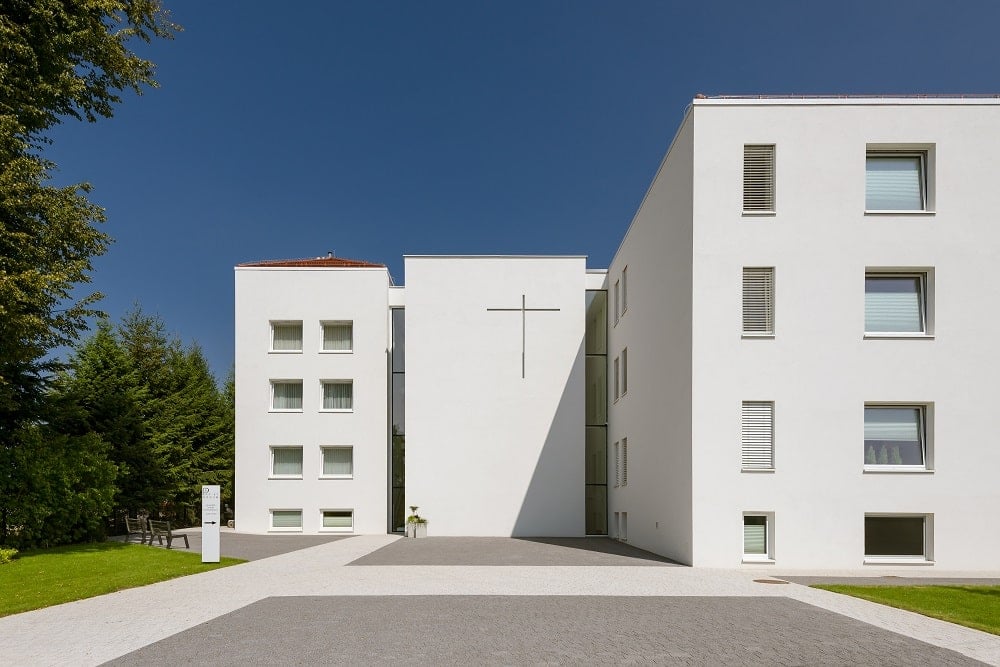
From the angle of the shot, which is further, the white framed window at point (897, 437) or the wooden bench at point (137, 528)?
the wooden bench at point (137, 528)

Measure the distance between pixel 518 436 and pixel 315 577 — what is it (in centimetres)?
1297

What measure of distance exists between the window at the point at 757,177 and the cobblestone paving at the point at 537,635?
8682mm

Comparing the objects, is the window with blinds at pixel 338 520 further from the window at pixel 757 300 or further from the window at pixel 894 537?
Answer: the window at pixel 894 537

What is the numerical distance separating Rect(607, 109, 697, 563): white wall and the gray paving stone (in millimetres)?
916

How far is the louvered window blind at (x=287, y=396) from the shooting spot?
28.1 meters

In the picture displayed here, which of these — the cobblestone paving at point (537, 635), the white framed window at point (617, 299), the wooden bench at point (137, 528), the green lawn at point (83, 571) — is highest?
the white framed window at point (617, 299)

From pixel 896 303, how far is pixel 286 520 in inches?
867

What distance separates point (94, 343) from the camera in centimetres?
2666

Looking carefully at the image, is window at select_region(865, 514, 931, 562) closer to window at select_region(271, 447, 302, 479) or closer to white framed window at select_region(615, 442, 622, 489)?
white framed window at select_region(615, 442, 622, 489)

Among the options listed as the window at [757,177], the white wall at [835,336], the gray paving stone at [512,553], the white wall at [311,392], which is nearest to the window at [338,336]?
the white wall at [311,392]

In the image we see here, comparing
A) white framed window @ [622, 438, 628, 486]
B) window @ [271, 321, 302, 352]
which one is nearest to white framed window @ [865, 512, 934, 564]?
white framed window @ [622, 438, 628, 486]

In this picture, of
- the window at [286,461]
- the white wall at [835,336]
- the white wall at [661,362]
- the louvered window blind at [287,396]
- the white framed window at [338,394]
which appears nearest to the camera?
the white wall at [835,336]

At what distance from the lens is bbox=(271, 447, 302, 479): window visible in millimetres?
27703

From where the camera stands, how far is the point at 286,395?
2820 cm
